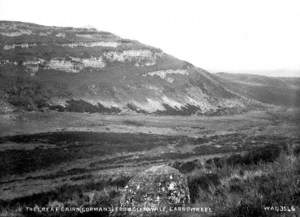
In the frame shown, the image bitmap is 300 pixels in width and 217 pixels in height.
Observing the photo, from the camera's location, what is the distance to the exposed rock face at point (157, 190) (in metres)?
7.71

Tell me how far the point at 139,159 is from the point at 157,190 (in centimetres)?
2765

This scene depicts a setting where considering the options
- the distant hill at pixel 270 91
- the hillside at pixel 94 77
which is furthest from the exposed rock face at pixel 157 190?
the distant hill at pixel 270 91

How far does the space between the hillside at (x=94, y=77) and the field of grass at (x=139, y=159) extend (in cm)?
811

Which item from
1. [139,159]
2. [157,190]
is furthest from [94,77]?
[157,190]

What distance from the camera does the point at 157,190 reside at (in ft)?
25.7

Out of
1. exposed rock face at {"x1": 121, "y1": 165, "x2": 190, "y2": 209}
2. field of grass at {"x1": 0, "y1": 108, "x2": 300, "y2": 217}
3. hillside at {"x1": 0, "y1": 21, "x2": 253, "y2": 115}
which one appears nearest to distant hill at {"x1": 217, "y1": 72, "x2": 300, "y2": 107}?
hillside at {"x1": 0, "y1": 21, "x2": 253, "y2": 115}

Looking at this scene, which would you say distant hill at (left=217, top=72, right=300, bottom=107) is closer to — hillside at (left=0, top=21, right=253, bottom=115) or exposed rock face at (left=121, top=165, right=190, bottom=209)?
hillside at (left=0, top=21, right=253, bottom=115)

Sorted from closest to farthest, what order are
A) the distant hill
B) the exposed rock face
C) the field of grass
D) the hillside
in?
the field of grass → the exposed rock face → the hillside → the distant hill

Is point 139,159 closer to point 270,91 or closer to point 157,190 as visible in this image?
point 157,190

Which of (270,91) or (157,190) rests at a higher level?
(157,190)

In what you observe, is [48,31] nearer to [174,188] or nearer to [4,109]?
[4,109]

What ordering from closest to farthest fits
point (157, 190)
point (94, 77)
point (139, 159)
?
point (157, 190), point (139, 159), point (94, 77)

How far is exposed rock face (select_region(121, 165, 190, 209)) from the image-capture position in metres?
7.71

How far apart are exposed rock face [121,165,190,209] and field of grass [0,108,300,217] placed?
0.53m
